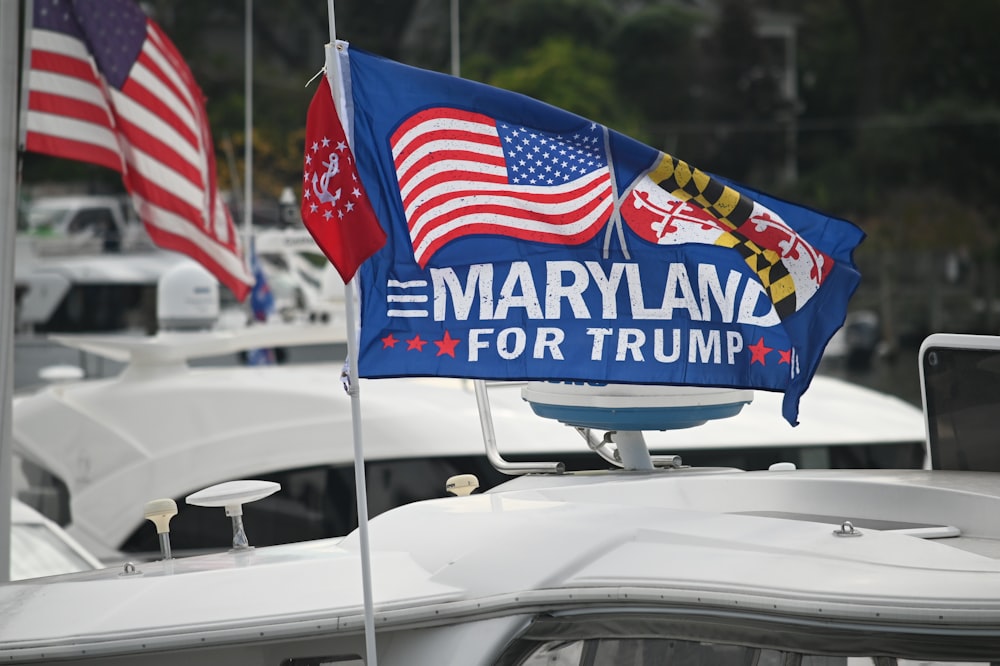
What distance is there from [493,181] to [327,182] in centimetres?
60

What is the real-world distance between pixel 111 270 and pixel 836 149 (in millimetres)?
21313

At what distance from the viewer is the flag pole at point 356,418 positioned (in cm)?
281

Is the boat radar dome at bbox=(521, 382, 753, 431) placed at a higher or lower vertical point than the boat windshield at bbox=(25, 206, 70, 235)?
lower

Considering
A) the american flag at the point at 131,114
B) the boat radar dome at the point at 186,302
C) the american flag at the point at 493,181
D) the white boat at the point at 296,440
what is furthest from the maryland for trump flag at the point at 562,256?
the boat radar dome at the point at 186,302

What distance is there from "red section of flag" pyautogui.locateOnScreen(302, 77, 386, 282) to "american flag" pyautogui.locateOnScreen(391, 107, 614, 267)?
1.21 feet

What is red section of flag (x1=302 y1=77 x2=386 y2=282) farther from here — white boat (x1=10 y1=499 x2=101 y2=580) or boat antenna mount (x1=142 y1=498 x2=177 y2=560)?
white boat (x1=10 y1=499 x2=101 y2=580)

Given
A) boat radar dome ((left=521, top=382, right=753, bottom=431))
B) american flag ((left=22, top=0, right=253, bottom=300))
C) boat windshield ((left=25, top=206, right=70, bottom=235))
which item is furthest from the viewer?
boat windshield ((left=25, top=206, right=70, bottom=235))

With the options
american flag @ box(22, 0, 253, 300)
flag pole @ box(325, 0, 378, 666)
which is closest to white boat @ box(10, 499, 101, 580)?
american flag @ box(22, 0, 253, 300)

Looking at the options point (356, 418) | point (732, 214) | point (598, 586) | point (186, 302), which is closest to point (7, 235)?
point (356, 418)

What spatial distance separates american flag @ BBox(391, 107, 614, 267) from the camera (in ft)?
11.6

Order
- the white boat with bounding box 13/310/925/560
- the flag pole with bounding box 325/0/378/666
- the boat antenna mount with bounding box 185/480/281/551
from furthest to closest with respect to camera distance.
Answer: the white boat with bounding box 13/310/925/560
the boat antenna mount with bounding box 185/480/281/551
the flag pole with bounding box 325/0/378/666

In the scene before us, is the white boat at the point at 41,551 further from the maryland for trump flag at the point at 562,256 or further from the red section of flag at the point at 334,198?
the red section of flag at the point at 334,198

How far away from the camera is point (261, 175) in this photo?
110ft

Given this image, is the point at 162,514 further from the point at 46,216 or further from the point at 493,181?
the point at 46,216
